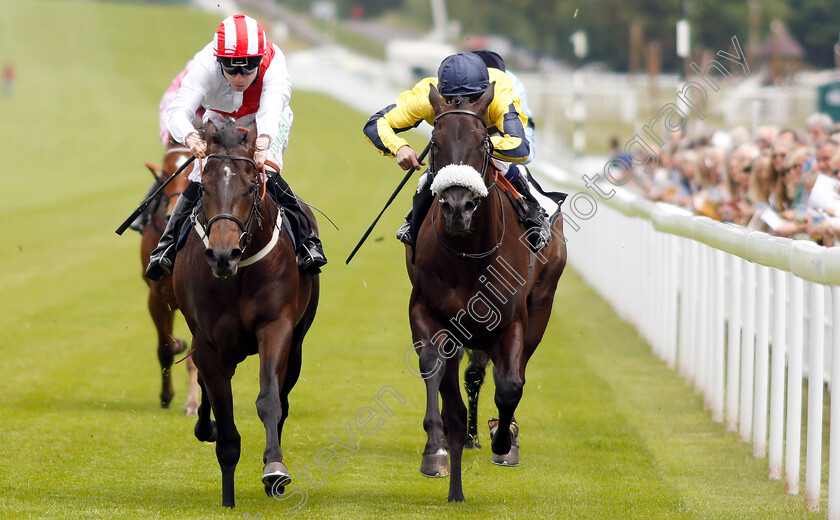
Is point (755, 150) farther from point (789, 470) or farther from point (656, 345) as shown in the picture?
point (789, 470)

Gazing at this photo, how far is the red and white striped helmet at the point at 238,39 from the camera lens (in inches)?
232

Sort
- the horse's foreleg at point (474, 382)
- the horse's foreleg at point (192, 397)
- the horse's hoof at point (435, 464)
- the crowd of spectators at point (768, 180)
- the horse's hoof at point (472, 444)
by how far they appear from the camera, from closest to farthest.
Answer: the horse's hoof at point (435, 464) → the horse's foreleg at point (474, 382) → the horse's hoof at point (472, 444) → the horse's foreleg at point (192, 397) → the crowd of spectators at point (768, 180)

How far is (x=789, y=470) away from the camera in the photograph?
5832 millimetres

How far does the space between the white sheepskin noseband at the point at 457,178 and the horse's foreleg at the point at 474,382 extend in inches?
57.2

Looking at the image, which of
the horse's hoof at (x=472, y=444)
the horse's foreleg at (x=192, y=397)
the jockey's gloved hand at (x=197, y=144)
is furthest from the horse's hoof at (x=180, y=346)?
the jockey's gloved hand at (x=197, y=144)

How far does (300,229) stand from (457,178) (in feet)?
4.43

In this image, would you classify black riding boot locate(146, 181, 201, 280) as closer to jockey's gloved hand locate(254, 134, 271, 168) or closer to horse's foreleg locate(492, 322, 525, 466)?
jockey's gloved hand locate(254, 134, 271, 168)

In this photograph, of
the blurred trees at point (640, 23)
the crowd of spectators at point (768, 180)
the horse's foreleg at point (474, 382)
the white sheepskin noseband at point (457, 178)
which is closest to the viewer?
the white sheepskin noseband at point (457, 178)

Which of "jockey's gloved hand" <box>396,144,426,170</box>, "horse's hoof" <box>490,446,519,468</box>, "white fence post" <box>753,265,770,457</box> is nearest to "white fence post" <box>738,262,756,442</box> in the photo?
"white fence post" <box>753,265,770,457</box>

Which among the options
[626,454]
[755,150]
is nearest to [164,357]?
[626,454]

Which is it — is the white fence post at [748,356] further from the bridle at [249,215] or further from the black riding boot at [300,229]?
the bridle at [249,215]

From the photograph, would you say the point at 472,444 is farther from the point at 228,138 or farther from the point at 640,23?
the point at 640,23

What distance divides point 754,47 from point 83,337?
43.9m

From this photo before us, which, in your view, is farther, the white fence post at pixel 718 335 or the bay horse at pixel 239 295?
the white fence post at pixel 718 335
